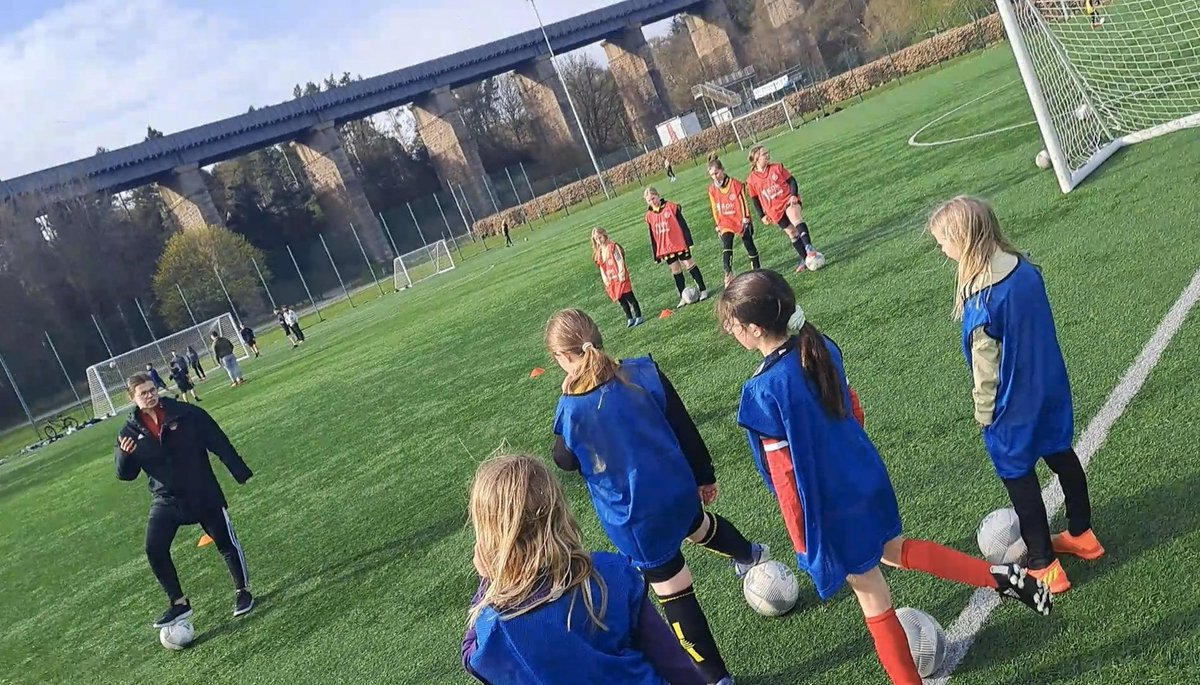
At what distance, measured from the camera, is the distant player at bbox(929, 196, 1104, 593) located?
11.2ft

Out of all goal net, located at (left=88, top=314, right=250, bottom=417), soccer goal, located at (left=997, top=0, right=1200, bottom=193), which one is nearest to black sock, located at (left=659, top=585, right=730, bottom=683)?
soccer goal, located at (left=997, top=0, right=1200, bottom=193)

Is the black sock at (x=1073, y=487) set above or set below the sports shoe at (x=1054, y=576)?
above

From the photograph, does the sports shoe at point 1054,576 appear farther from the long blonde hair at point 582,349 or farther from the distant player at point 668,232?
the distant player at point 668,232

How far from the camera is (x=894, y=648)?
10.7 feet

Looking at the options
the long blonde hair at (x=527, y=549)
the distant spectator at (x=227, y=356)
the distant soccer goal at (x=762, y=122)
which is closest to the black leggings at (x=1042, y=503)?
the long blonde hair at (x=527, y=549)

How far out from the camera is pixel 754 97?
2527 inches

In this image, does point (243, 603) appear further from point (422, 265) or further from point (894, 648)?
point (422, 265)

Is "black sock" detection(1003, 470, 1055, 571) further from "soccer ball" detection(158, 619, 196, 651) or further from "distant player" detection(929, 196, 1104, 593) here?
"soccer ball" detection(158, 619, 196, 651)

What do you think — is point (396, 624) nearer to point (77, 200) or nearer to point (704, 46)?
point (77, 200)

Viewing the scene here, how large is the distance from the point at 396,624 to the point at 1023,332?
451 centimetres

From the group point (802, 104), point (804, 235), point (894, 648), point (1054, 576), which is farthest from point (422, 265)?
point (894, 648)

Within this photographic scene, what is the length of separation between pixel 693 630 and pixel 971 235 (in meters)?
1.98

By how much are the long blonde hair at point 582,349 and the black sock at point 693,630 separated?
99 cm

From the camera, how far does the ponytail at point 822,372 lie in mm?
3217
